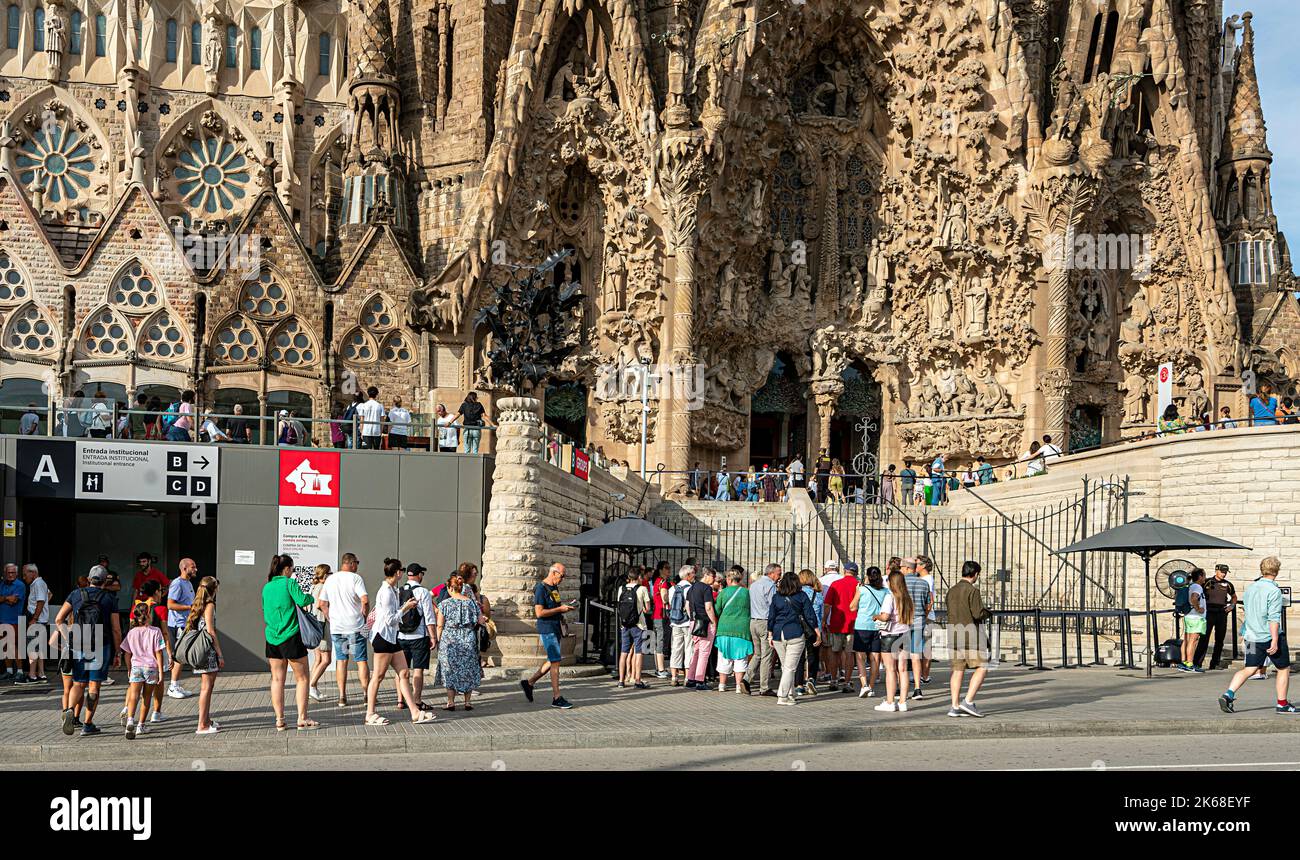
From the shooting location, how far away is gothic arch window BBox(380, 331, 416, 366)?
121 feet

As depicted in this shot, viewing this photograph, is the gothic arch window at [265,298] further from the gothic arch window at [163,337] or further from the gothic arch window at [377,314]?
the gothic arch window at [377,314]

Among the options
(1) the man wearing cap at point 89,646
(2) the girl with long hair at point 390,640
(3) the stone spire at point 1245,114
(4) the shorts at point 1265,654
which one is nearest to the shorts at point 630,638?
(2) the girl with long hair at point 390,640

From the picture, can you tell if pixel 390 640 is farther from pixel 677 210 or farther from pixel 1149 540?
pixel 677 210

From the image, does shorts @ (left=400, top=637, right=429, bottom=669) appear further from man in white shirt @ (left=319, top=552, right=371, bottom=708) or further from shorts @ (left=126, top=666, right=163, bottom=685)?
shorts @ (left=126, top=666, right=163, bottom=685)

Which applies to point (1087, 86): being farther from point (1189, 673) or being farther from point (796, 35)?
point (1189, 673)

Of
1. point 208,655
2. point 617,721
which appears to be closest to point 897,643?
point 617,721

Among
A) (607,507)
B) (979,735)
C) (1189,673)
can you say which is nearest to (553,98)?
(607,507)

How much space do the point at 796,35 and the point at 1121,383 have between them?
14281 mm

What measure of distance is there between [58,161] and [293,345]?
1156 centimetres

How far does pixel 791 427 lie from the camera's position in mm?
42875

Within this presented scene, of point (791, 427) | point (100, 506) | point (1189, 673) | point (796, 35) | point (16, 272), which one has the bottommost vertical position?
point (1189, 673)

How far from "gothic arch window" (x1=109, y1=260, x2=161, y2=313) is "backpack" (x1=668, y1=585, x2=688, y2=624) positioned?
22476mm

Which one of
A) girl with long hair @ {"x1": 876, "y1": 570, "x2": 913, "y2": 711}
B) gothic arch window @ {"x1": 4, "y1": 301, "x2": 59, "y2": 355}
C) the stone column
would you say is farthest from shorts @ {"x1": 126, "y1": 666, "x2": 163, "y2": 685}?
gothic arch window @ {"x1": 4, "y1": 301, "x2": 59, "y2": 355}

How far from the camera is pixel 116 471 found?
19688 mm
